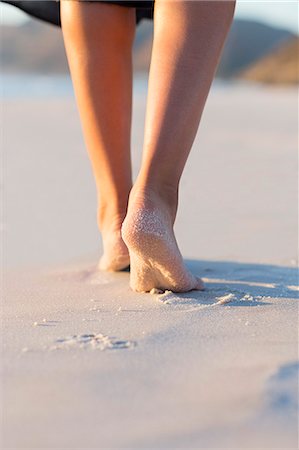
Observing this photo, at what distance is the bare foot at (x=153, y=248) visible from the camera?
3.53 ft

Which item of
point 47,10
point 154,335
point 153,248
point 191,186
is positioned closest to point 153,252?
point 153,248

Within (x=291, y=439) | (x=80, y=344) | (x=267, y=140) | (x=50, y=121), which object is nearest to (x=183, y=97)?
(x=80, y=344)

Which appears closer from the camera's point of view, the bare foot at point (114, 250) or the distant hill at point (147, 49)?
the bare foot at point (114, 250)

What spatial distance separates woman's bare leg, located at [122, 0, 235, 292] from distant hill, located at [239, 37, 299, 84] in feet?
70.1

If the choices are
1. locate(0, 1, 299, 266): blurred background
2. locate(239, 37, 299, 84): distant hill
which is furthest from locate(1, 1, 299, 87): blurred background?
locate(0, 1, 299, 266): blurred background

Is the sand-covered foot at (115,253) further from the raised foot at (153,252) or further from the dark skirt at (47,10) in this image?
the dark skirt at (47,10)

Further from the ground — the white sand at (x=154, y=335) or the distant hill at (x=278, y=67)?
the white sand at (x=154, y=335)

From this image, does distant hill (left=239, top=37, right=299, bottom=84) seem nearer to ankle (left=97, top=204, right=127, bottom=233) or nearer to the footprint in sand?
ankle (left=97, top=204, right=127, bottom=233)

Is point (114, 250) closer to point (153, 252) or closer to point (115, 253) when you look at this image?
point (115, 253)

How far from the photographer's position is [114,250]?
130 cm

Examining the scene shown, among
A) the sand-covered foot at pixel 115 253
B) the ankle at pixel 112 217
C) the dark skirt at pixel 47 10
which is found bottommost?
the sand-covered foot at pixel 115 253

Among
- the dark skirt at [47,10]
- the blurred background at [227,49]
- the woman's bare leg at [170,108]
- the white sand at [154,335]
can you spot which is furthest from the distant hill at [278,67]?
the woman's bare leg at [170,108]

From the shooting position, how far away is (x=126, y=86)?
1353mm

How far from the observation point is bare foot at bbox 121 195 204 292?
42.3 inches
